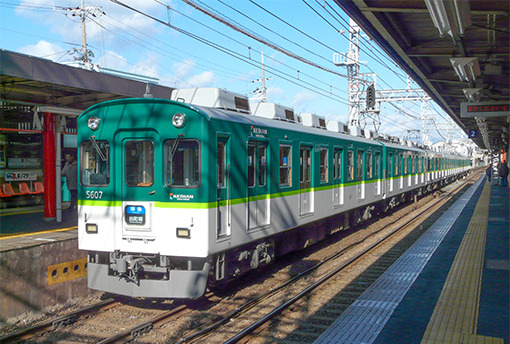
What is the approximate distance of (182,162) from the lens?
274 inches

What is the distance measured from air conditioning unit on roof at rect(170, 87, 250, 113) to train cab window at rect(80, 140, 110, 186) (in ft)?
4.94

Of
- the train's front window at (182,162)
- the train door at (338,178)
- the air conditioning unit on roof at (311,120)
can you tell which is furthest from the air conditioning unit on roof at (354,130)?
the train's front window at (182,162)

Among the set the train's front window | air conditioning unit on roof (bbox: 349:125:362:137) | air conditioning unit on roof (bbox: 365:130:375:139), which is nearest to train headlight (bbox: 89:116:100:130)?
the train's front window

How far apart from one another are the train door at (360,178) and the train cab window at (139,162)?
8165 millimetres

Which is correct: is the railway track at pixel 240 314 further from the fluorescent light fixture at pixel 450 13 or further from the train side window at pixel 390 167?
the train side window at pixel 390 167

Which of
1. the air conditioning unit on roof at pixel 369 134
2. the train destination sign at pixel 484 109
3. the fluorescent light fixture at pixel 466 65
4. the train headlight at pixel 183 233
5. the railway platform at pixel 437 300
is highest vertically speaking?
the fluorescent light fixture at pixel 466 65

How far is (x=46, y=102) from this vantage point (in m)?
10.8

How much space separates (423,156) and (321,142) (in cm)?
1731

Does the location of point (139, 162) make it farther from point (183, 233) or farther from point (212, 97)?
point (212, 97)

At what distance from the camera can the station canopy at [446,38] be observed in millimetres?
6723

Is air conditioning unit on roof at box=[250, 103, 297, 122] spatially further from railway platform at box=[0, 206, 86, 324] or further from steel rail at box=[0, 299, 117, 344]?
steel rail at box=[0, 299, 117, 344]

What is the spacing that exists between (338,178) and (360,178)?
2250mm

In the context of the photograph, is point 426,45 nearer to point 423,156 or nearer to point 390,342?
point 390,342

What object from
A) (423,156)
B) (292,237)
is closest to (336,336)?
(292,237)
